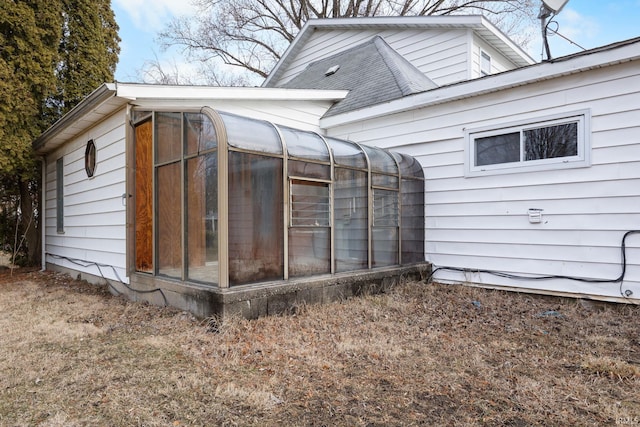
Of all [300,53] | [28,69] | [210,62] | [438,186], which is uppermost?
[210,62]

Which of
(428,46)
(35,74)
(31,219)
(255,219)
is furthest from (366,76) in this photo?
(31,219)

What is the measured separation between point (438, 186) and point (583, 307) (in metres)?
2.43

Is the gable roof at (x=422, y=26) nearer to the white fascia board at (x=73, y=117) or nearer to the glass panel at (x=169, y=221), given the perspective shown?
the white fascia board at (x=73, y=117)

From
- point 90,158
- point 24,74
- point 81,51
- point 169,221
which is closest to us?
point 169,221

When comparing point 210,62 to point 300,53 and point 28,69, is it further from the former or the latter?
point 28,69

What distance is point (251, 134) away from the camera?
402cm

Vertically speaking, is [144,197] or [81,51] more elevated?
[81,51]

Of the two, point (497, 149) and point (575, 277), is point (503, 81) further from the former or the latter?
point (575, 277)

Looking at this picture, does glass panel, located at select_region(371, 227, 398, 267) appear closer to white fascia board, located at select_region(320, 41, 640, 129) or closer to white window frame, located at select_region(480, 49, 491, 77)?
white fascia board, located at select_region(320, 41, 640, 129)

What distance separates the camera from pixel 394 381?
2717 mm

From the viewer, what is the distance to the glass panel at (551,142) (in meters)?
4.71

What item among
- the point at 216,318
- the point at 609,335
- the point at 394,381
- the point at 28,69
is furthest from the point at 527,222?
the point at 28,69

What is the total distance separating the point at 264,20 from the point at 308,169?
15064 mm

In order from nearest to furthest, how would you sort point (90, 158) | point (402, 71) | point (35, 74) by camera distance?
point (90, 158), point (35, 74), point (402, 71)
